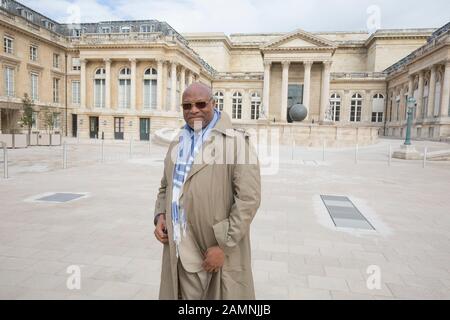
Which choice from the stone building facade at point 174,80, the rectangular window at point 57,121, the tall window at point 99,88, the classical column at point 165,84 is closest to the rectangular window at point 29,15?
the stone building facade at point 174,80

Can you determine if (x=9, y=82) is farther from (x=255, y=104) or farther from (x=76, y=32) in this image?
(x=255, y=104)

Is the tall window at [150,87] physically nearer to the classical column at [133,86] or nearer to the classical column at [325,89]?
the classical column at [133,86]

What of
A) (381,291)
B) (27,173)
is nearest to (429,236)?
(381,291)

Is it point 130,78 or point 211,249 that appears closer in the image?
point 211,249

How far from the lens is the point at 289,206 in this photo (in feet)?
26.8

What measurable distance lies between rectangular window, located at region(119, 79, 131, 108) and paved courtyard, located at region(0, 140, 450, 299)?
34.1 m

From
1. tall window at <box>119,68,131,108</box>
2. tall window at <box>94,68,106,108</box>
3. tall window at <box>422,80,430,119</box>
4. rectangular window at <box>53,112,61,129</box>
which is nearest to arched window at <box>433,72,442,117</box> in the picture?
tall window at <box>422,80,430,119</box>

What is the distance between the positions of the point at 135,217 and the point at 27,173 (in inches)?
316

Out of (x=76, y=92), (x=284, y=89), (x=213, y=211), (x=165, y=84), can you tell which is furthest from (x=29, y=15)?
(x=213, y=211)

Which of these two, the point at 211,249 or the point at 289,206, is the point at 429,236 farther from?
the point at 211,249

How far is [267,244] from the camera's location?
549cm

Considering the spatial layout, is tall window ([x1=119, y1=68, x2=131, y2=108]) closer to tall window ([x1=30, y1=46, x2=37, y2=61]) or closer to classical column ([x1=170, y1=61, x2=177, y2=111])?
classical column ([x1=170, y1=61, x2=177, y2=111])

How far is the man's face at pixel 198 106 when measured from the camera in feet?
8.04

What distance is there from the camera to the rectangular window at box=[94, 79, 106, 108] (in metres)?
43.4
